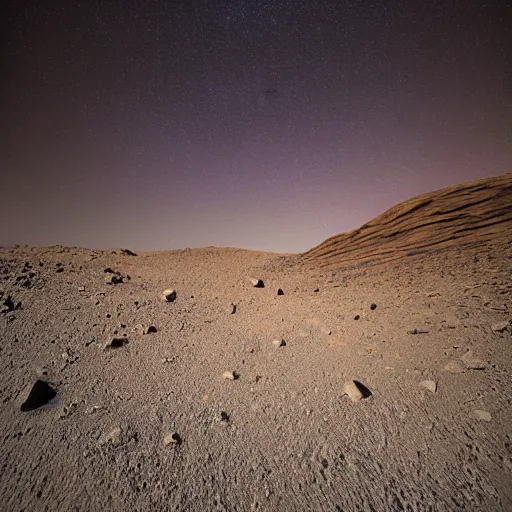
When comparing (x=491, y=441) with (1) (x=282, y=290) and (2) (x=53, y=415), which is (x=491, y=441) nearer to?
(2) (x=53, y=415)

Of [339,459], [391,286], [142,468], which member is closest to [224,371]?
[142,468]

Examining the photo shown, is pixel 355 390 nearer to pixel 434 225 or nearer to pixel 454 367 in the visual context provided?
pixel 454 367

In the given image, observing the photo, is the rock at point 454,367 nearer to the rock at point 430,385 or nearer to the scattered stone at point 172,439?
the rock at point 430,385

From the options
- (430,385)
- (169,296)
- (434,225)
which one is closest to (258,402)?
(430,385)

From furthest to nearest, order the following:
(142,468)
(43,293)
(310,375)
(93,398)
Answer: (43,293)
(310,375)
(93,398)
(142,468)

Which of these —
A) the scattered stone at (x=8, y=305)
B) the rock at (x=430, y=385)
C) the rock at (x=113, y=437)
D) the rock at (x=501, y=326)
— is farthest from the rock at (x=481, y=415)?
the scattered stone at (x=8, y=305)
